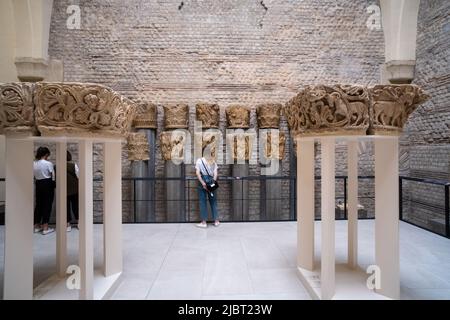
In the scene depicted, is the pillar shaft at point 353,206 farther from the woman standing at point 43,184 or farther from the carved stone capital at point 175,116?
the carved stone capital at point 175,116

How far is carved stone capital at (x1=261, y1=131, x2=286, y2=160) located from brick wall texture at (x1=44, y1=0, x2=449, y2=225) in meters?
0.62

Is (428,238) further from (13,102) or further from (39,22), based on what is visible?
(39,22)

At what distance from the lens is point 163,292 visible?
298 cm

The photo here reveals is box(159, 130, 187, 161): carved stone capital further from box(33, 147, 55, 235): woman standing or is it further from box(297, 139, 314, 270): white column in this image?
box(297, 139, 314, 270): white column

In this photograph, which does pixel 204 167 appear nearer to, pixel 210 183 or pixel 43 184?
pixel 210 183

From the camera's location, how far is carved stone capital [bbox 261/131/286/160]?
299 inches

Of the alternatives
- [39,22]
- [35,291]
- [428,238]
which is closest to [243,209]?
[428,238]

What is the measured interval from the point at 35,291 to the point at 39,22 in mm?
5838

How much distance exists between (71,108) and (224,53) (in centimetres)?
628

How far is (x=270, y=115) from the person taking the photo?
7.61 m

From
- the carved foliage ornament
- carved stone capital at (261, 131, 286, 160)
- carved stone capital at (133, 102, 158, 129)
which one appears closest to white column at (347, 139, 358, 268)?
the carved foliage ornament

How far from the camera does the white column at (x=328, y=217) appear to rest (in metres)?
2.69

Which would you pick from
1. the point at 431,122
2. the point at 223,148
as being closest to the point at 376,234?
the point at 223,148

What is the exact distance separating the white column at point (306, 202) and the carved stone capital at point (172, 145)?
176 inches
